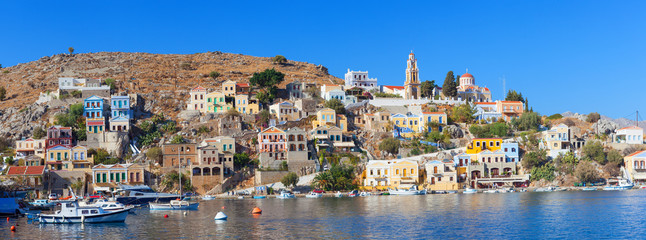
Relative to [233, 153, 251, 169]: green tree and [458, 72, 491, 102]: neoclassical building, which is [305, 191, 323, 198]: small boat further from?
[458, 72, 491, 102]: neoclassical building

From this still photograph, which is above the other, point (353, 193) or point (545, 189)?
point (353, 193)

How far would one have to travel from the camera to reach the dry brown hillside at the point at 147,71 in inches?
4707

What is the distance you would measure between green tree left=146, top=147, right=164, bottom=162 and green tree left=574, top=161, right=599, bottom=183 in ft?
167

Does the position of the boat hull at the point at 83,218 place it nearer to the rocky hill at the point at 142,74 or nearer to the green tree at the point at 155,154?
the green tree at the point at 155,154

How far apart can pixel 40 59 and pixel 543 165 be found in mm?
98778

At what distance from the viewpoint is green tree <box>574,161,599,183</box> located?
309 feet

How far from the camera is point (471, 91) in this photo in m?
128

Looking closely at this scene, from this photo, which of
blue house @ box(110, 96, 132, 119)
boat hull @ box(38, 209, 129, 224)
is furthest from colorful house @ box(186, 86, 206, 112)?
boat hull @ box(38, 209, 129, 224)

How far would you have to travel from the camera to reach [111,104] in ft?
334

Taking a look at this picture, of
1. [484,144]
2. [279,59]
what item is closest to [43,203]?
[484,144]

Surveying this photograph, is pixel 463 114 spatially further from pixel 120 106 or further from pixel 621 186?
pixel 120 106

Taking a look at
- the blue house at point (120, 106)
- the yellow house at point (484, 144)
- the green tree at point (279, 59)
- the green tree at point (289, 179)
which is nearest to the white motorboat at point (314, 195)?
the green tree at point (289, 179)

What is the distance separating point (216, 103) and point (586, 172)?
4913 cm

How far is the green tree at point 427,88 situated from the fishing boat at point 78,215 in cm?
7003
